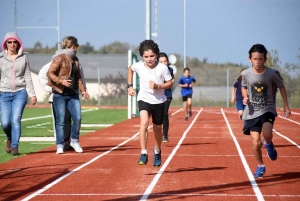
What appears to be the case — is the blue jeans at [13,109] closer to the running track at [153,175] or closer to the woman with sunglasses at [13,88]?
the woman with sunglasses at [13,88]

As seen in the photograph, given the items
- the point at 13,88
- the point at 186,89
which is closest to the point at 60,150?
the point at 13,88

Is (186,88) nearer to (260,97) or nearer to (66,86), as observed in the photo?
(66,86)

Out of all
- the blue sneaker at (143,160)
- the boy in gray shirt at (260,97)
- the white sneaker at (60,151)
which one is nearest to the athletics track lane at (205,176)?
the blue sneaker at (143,160)

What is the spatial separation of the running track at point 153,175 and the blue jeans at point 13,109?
1.85 feet

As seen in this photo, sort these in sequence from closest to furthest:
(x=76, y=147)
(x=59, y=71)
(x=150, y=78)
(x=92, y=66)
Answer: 1. (x=150, y=78)
2. (x=59, y=71)
3. (x=76, y=147)
4. (x=92, y=66)

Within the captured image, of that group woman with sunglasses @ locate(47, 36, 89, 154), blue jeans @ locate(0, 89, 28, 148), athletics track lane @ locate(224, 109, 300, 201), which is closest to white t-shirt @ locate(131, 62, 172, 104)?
athletics track lane @ locate(224, 109, 300, 201)

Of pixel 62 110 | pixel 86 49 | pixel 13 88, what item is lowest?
pixel 62 110

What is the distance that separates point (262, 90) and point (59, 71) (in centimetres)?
487

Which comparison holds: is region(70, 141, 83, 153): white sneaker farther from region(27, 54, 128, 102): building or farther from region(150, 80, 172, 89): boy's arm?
region(27, 54, 128, 102): building

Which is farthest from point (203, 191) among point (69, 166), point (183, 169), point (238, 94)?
point (238, 94)

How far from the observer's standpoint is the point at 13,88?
13.3m

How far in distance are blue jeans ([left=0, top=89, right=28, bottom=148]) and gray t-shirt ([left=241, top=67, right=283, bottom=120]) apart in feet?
16.2

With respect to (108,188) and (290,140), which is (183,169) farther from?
(290,140)

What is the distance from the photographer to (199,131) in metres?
20.9
